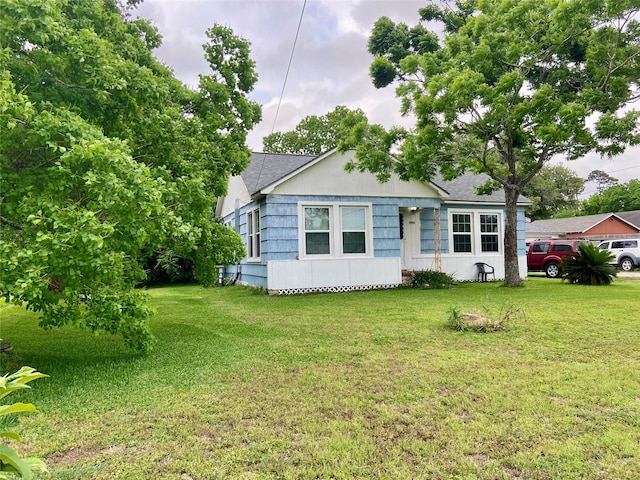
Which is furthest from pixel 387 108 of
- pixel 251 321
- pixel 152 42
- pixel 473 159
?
pixel 251 321

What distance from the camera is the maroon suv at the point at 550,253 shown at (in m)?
16.6

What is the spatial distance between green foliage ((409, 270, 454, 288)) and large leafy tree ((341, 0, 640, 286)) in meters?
1.84

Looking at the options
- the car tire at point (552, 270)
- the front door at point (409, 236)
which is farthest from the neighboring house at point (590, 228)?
the front door at point (409, 236)

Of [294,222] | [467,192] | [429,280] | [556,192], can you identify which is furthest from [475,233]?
[556,192]

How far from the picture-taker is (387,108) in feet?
60.9

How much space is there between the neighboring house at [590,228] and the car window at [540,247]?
47.2 ft

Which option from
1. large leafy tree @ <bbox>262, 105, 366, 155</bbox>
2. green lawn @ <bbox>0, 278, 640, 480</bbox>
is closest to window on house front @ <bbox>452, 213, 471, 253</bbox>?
green lawn @ <bbox>0, 278, 640, 480</bbox>

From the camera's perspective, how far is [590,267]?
12156mm

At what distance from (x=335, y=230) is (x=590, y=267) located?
772 cm

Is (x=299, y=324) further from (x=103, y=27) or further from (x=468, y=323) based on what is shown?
(x=103, y=27)

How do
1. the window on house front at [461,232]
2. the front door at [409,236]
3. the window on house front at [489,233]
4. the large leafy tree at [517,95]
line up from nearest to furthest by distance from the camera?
the large leafy tree at [517,95] → the front door at [409,236] → the window on house front at [461,232] → the window on house front at [489,233]

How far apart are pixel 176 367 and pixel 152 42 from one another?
612 cm

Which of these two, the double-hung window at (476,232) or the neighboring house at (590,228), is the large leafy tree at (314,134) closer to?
the neighboring house at (590,228)

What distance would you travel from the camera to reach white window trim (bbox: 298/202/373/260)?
37.2 feet
